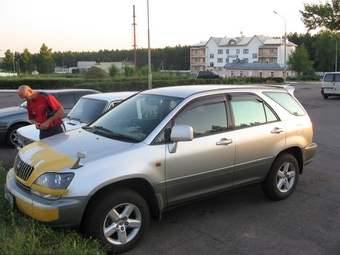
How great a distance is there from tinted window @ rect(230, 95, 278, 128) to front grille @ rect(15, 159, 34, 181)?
2671 mm

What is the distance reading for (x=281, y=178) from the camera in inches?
215

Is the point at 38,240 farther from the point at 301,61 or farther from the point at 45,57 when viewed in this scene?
the point at 45,57

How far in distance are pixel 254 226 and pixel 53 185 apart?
2.57 meters

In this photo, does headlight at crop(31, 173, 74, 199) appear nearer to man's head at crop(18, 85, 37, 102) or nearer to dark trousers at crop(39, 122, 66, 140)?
dark trousers at crop(39, 122, 66, 140)

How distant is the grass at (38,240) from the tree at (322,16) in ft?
90.0

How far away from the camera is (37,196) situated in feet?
11.9

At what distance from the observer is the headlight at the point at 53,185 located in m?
3.52

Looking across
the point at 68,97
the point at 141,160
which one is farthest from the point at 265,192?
the point at 68,97

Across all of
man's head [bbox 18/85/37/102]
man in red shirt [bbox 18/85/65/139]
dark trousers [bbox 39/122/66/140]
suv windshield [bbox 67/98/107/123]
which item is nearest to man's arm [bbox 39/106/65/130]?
man in red shirt [bbox 18/85/65/139]

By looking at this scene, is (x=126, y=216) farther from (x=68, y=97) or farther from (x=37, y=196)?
(x=68, y=97)

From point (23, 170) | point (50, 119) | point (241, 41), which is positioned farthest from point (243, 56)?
point (23, 170)

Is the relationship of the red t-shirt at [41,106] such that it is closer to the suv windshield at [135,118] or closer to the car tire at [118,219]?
the suv windshield at [135,118]

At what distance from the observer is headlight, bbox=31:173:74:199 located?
11.6 ft

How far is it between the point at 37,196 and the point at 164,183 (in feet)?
4.48
